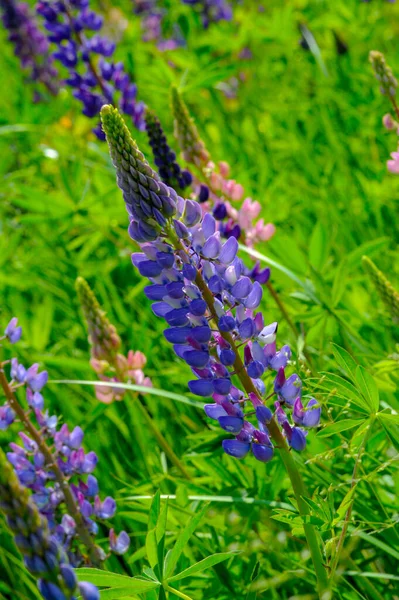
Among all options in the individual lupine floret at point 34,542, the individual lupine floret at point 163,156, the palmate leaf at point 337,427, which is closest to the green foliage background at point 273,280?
the palmate leaf at point 337,427

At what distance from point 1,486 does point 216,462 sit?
1.21 meters

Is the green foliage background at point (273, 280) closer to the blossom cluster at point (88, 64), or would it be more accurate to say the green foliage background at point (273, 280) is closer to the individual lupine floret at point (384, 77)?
the blossom cluster at point (88, 64)

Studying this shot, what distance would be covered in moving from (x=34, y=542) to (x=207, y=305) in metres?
0.59

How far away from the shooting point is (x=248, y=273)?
8.06 ft

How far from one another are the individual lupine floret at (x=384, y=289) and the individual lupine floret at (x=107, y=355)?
752mm

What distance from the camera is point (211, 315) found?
152 cm

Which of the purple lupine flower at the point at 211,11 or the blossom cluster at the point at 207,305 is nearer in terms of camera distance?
the blossom cluster at the point at 207,305

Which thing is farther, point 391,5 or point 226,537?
point 391,5

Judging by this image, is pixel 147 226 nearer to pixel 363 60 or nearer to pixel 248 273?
pixel 248 273

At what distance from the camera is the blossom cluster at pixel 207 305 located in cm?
148

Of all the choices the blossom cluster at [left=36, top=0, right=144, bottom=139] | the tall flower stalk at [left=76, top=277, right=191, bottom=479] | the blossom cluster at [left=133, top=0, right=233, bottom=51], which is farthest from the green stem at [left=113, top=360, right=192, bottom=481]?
the blossom cluster at [left=133, top=0, right=233, bottom=51]

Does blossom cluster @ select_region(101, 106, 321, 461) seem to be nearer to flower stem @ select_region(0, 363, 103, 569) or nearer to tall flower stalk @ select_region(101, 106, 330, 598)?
tall flower stalk @ select_region(101, 106, 330, 598)

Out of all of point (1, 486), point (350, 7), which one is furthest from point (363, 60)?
point (1, 486)

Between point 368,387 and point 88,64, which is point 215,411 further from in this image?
point 88,64
